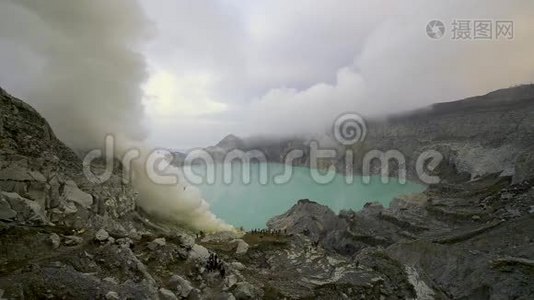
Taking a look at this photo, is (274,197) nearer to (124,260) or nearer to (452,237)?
(452,237)

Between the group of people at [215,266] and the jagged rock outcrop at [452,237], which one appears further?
the jagged rock outcrop at [452,237]

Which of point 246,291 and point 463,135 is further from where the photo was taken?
point 463,135

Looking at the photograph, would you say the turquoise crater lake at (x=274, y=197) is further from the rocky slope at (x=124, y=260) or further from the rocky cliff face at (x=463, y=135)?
the rocky slope at (x=124, y=260)

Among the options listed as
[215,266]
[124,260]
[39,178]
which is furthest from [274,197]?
[124,260]

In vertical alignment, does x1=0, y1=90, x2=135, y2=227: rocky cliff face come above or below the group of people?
above

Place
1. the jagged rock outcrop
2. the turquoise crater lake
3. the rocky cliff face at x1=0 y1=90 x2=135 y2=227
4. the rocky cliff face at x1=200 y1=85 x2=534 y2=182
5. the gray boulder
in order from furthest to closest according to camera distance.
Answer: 1. the rocky cliff face at x1=200 y1=85 x2=534 y2=182
2. the turquoise crater lake
3. the jagged rock outcrop
4. the rocky cliff face at x1=0 y1=90 x2=135 y2=227
5. the gray boulder

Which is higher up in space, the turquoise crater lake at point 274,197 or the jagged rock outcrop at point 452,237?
the jagged rock outcrop at point 452,237

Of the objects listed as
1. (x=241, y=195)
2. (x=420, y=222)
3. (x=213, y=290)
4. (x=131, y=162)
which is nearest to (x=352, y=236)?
(x=420, y=222)

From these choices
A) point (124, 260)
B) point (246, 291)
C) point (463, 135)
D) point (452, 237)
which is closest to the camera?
point (124, 260)

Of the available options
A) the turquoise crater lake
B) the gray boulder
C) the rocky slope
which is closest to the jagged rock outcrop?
the rocky slope

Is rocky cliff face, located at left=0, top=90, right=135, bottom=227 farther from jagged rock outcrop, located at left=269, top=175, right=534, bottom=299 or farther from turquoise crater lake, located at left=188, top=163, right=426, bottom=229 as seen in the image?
turquoise crater lake, located at left=188, top=163, right=426, bottom=229

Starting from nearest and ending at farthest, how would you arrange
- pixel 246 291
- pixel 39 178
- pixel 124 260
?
pixel 124 260 < pixel 246 291 < pixel 39 178

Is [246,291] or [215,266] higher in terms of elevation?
[215,266]

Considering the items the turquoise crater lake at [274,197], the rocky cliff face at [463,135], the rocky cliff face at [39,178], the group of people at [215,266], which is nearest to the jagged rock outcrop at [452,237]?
the group of people at [215,266]
